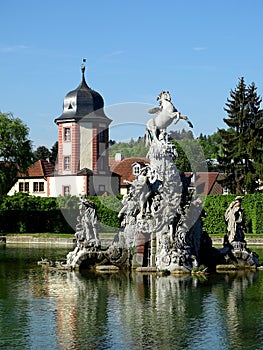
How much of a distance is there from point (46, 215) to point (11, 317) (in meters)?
42.0

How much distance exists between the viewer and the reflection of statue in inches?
1288

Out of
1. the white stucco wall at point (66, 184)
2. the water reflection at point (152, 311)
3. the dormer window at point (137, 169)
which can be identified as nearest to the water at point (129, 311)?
the water reflection at point (152, 311)

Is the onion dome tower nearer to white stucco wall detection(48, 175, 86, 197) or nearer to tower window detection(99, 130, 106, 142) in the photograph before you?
tower window detection(99, 130, 106, 142)

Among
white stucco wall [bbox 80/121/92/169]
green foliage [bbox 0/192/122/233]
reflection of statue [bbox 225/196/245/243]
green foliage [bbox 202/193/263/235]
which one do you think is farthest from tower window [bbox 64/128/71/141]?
reflection of statue [bbox 225/196/245/243]

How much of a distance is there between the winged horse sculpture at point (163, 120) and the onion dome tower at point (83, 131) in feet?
140

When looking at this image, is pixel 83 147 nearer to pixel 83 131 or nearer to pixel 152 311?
pixel 83 131

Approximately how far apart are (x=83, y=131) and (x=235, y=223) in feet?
149

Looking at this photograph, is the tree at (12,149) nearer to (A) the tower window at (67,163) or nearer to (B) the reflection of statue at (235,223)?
(A) the tower window at (67,163)

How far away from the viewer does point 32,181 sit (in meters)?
87.5

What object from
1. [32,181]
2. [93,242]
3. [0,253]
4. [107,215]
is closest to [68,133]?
[32,181]

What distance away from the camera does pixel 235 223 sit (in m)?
32.9

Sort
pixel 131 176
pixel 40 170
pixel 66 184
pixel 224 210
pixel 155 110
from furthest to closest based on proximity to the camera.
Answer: pixel 40 170 < pixel 66 184 < pixel 131 176 < pixel 224 210 < pixel 155 110

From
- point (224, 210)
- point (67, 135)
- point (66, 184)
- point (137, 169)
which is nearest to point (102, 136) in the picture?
point (67, 135)

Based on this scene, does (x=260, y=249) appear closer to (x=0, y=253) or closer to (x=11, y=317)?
(x=0, y=253)
